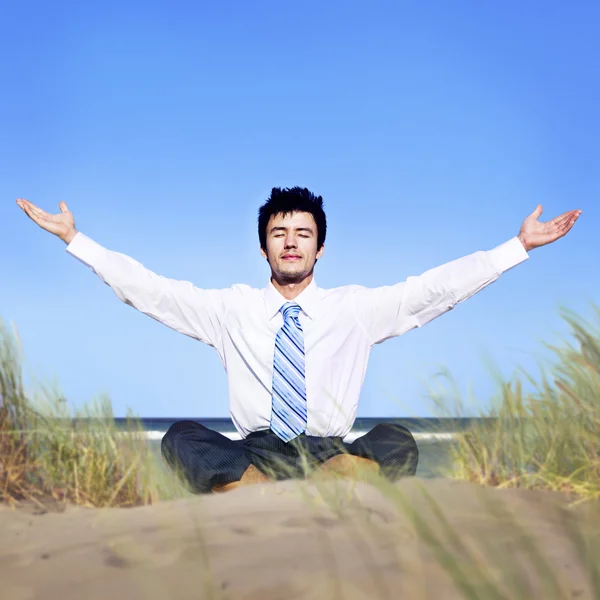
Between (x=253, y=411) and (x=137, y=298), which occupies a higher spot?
(x=137, y=298)

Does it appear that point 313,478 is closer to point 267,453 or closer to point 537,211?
point 267,453

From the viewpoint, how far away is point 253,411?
410 cm

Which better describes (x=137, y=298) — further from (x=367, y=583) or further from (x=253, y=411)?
(x=367, y=583)

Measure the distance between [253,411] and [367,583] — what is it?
2306mm

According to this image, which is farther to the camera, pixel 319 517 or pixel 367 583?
pixel 319 517

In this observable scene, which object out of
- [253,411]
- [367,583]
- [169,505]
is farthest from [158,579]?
[253,411]

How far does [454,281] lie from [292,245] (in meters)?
0.99

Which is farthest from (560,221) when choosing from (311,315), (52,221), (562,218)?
(52,221)

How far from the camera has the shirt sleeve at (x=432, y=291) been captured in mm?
4102

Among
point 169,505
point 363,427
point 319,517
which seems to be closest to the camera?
point 319,517

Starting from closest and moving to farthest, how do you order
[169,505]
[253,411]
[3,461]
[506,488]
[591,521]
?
[591,521] < [169,505] < [506,488] < [3,461] < [253,411]

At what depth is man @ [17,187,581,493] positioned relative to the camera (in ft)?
13.1

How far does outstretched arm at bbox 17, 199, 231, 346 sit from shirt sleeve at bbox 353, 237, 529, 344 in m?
0.91

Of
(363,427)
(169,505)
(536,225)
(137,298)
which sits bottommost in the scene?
A: (363,427)
